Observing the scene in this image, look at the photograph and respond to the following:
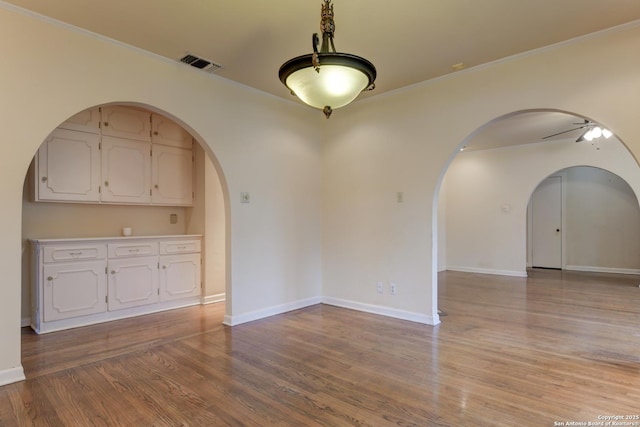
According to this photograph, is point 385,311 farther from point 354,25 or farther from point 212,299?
point 354,25

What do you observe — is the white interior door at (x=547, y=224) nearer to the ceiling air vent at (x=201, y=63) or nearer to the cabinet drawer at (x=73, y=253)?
the ceiling air vent at (x=201, y=63)

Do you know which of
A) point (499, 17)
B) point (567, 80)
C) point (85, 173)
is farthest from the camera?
point (85, 173)

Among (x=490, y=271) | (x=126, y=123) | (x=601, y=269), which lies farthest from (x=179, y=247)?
(x=601, y=269)

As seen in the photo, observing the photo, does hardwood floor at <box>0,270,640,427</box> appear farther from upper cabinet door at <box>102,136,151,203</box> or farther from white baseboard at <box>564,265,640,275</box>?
white baseboard at <box>564,265,640,275</box>

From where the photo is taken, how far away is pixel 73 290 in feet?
12.4

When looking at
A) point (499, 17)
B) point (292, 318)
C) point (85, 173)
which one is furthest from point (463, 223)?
point (85, 173)

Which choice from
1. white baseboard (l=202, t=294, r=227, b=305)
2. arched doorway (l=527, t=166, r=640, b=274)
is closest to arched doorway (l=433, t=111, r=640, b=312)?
arched doorway (l=527, t=166, r=640, b=274)

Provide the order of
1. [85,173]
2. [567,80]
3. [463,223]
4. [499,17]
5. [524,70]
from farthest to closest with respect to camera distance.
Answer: [463,223] < [85,173] < [524,70] < [567,80] < [499,17]

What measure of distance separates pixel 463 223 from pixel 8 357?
25.7 ft

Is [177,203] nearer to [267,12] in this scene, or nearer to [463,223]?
[267,12]

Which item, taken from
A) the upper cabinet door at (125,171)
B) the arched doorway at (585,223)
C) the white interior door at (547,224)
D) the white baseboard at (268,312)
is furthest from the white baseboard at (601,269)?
the upper cabinet door at (125,171)

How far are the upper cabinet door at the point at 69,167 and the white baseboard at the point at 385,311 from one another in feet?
10.8

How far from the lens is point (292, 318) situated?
13.6 feet

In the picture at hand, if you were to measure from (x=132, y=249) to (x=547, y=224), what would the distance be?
28.8 ft
